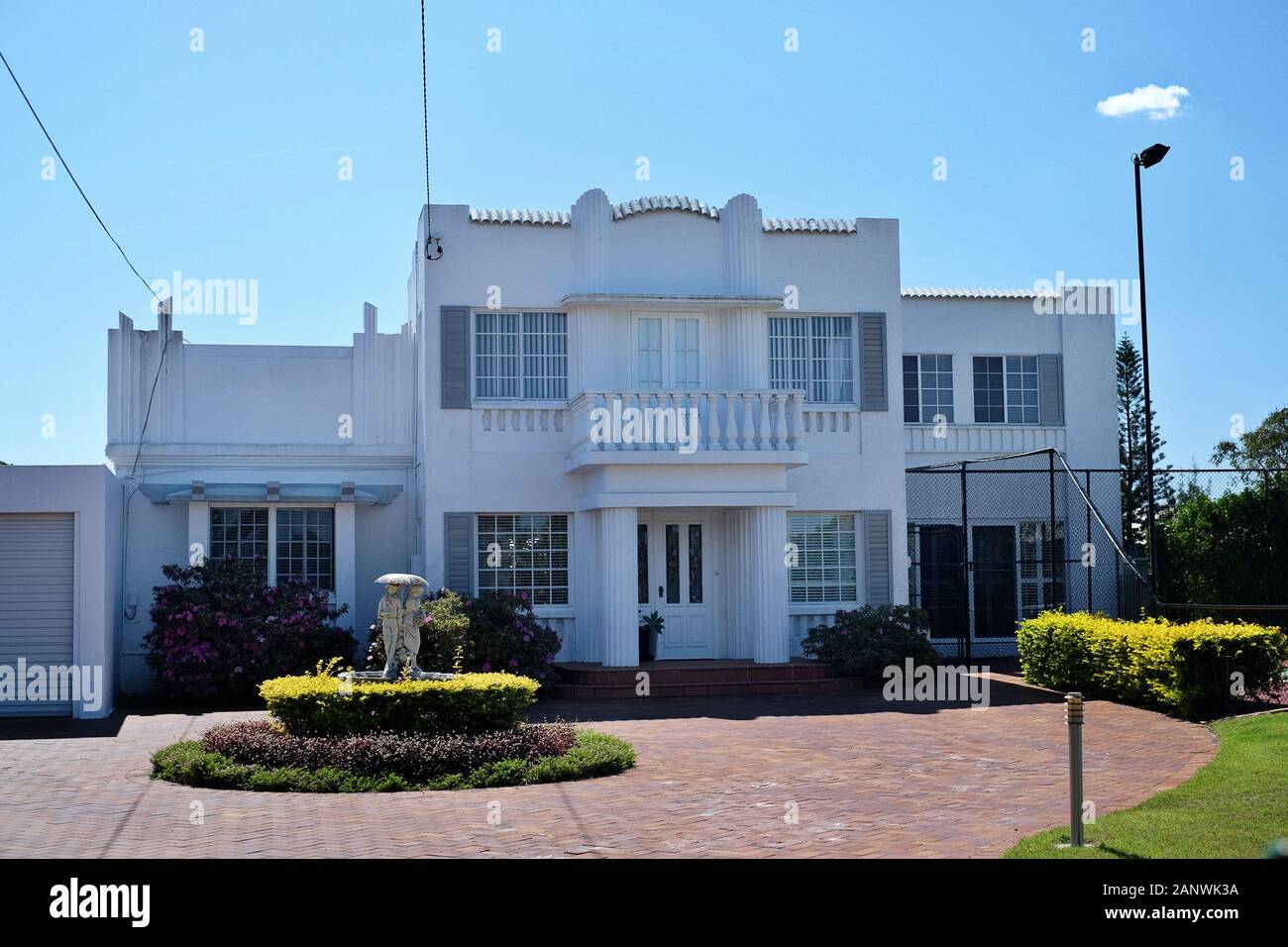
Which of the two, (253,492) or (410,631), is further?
(253,492)

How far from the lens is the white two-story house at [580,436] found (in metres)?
19.9

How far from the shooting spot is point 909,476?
25094mm

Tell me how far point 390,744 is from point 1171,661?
9.48 metres

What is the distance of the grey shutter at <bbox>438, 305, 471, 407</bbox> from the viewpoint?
20.6 metres

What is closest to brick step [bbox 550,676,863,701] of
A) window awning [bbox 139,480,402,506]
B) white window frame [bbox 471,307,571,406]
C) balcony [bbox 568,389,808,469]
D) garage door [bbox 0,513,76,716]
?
balcony [bbox 568,389,808,469]

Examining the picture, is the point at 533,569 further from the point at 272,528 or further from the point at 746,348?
the point at 746,348

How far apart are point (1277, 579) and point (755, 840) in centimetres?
1694

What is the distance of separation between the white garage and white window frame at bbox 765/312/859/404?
10879 millimetres

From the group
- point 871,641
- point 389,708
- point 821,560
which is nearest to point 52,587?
point 389,708

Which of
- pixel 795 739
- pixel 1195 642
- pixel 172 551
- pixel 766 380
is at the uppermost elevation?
pixel 766 380

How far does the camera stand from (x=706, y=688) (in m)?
19.2

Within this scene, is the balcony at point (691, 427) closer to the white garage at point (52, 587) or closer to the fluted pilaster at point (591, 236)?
the fluted pilaster at point (591, 236)

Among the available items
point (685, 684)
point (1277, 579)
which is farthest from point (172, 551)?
point (1277, 579)
